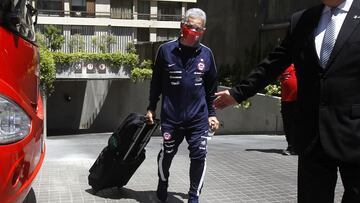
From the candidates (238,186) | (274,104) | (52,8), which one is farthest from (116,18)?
(238,186)

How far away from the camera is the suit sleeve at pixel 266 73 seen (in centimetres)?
306

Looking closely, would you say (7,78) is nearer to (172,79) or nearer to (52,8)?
(172,79)

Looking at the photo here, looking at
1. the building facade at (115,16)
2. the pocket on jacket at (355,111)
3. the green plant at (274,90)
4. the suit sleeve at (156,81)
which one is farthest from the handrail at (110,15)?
the pocket on jacket at (355,111)

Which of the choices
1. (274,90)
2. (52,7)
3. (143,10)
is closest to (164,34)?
(143,10)

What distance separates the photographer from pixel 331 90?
2646mm

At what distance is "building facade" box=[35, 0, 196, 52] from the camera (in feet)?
146

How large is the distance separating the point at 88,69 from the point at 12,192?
62.4 feet

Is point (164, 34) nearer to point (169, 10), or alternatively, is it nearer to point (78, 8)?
point (169, 10)

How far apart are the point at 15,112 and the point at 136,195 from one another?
2.61 m

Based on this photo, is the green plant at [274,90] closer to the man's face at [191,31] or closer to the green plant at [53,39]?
the man's face at [191,31]

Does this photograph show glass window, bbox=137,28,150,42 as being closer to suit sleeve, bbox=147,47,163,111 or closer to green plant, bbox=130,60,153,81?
green plant, bbox=130,60,153,81

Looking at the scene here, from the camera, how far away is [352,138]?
2.60m

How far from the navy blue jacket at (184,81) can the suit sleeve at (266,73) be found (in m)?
1.32

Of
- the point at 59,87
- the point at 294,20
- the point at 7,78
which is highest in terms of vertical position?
the point at 294,20
